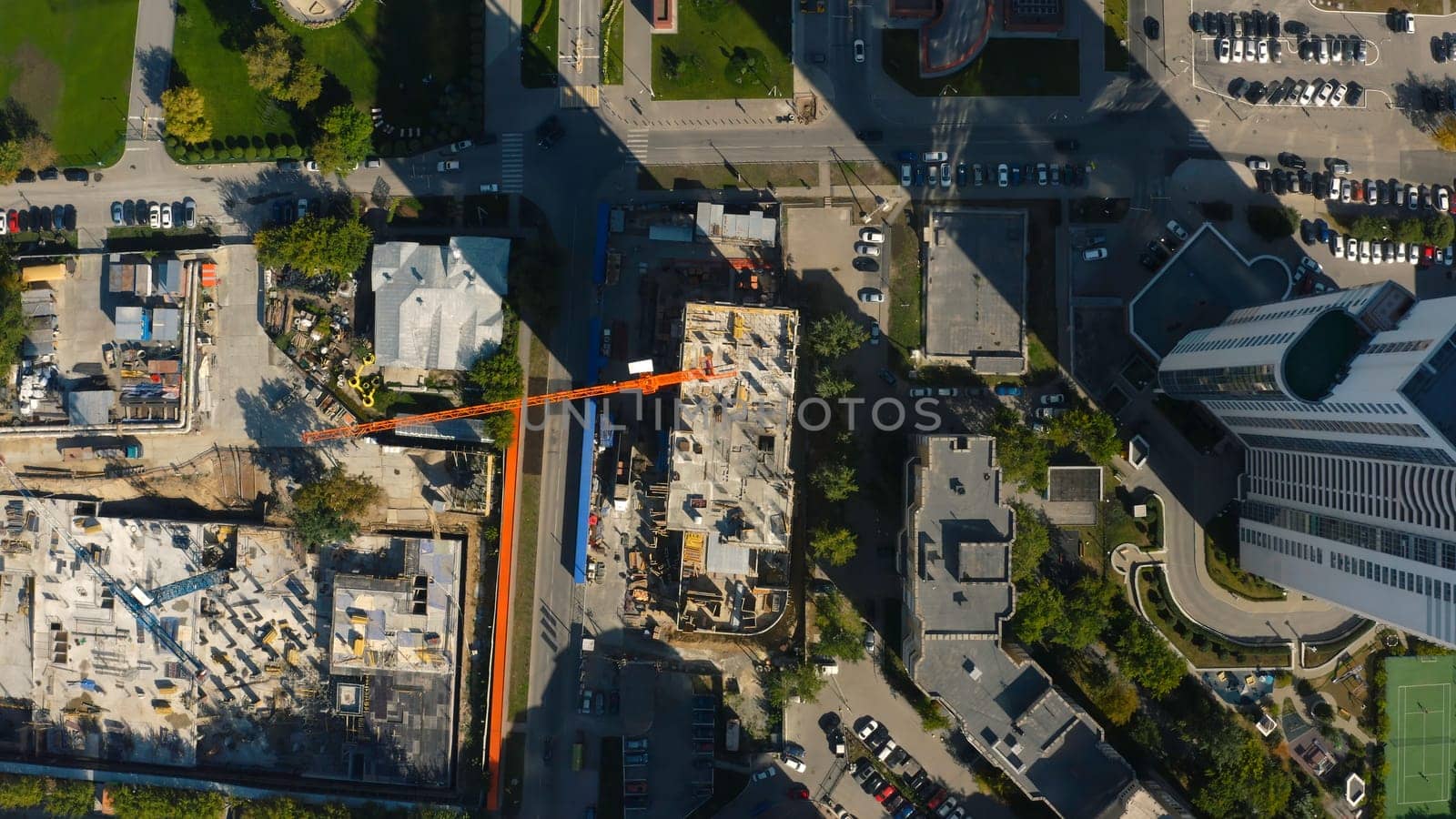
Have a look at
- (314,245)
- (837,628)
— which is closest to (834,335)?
(837,628)

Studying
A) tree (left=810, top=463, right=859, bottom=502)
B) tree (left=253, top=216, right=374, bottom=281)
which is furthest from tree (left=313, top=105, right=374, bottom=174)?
tree (left=810, top=463, right=859, bottom=502)

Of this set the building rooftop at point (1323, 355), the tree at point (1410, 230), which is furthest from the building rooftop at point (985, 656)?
the tree at point (1410, 230)

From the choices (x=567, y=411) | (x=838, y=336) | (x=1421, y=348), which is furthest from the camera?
(x=567, y=411)

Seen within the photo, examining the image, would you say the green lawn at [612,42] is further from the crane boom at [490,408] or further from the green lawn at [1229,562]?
the green lawn at [1229,562]

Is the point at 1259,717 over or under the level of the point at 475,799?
over

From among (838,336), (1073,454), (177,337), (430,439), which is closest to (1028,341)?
(1073,454)

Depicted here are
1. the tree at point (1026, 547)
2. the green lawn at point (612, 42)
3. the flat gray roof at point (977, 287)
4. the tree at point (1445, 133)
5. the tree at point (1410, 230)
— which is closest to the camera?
the tree at point (1026, 547)

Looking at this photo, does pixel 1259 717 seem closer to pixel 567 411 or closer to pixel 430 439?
pixel 567 411
